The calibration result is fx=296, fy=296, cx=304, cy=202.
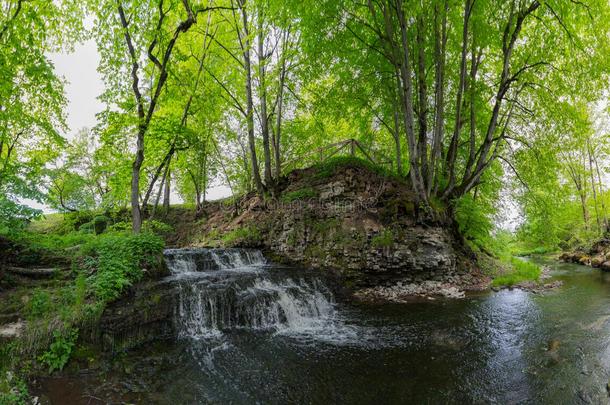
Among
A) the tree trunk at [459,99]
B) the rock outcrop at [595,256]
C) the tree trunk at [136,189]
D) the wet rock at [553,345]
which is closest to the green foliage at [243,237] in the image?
the tree trunk at [136,189]

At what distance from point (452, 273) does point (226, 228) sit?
10993 mm

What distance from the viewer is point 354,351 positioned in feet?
19.9

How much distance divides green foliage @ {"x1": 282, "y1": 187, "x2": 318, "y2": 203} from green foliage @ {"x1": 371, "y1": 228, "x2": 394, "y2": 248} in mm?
3469

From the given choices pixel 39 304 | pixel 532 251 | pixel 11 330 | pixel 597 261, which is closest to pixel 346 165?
pixel 39 304

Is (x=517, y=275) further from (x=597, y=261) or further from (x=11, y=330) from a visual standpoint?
(x=11, y=330)

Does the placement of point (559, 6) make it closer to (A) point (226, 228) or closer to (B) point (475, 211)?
(B) point (475, 211)

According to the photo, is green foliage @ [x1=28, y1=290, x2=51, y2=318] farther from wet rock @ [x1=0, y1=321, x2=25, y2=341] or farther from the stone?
the stone

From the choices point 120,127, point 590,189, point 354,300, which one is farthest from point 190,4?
point 590,189

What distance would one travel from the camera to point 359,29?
36.5 ft

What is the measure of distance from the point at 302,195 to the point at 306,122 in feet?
22.6

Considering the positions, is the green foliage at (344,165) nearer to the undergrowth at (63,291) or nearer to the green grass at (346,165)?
the green grass at (346,165)

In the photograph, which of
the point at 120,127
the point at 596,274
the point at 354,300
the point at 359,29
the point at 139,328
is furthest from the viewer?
the point at 596,274

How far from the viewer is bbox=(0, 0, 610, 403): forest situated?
22.7ft

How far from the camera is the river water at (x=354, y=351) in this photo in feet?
14.9
